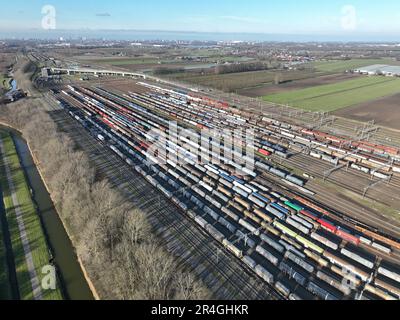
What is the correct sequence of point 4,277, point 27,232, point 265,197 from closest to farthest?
point 4,277, point 27,232, point 265,197

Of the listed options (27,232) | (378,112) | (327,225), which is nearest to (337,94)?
(378,112)

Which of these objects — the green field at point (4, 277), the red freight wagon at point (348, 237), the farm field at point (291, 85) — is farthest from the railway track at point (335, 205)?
the farm field at point (291, 85)

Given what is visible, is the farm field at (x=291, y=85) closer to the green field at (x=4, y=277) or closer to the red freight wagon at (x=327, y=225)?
the red freight wagon at (x=327, y=225)

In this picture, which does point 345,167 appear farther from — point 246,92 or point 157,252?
point 246,92

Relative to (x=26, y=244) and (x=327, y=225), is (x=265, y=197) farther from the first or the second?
(x=26, y=244)

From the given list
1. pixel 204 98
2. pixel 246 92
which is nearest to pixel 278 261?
pixel 204 98

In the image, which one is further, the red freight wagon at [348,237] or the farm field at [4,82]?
the farm field at [4,82]
